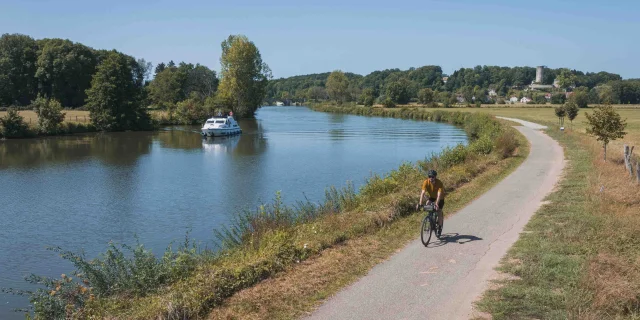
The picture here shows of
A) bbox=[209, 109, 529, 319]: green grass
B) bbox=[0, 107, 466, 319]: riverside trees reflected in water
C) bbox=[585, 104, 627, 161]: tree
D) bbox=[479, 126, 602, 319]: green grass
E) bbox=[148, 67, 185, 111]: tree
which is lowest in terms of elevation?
bbox=[0, 107, 466, 319]: riverside trees reflected in water

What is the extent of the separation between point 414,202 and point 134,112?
6191 cm

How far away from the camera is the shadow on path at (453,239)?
12.4m

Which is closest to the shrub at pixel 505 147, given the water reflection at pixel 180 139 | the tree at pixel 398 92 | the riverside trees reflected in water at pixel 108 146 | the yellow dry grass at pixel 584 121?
the yellow dry grass at pixel 584 121

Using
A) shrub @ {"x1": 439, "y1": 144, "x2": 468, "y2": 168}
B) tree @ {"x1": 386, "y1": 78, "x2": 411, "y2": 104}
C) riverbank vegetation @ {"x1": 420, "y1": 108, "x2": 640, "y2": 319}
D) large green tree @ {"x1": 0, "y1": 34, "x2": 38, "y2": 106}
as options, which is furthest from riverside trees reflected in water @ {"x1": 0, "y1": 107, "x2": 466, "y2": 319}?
tree @ {"x1": 386, "y1": 78, "x2": 411, "y2": 104}

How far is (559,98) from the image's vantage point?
148375 mm

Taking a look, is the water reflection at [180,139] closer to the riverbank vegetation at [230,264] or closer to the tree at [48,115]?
the tree at [48,115]

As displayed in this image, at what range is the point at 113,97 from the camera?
67125 millimetres

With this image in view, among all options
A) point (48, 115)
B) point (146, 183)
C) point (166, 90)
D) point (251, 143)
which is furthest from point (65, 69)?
point (146, 183)

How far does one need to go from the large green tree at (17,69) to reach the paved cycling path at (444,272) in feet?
274

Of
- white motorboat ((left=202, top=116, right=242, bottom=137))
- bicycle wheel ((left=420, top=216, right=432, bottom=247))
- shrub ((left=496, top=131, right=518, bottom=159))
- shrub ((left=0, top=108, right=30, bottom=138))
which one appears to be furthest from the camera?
white motorboat ((left=202, top=116, right=242, bottom=137))

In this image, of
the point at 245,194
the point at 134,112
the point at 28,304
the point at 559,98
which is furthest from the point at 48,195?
the point at 559,98

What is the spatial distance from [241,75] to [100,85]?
30.7 metres

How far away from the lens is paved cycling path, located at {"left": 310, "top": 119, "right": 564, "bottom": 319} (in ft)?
27.5

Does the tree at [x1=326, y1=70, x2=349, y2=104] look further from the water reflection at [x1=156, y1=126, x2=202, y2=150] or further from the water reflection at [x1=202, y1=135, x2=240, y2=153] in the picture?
the water reflection at [x1=202, y1=135, x2=240, y2=153]
